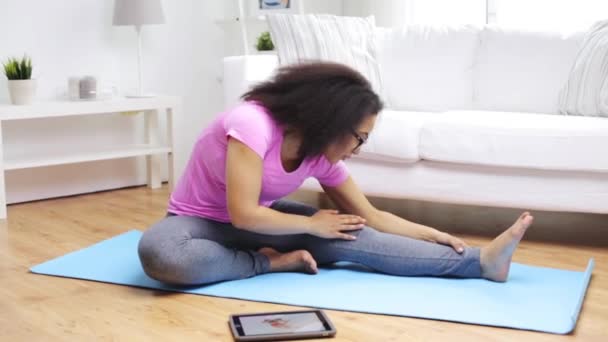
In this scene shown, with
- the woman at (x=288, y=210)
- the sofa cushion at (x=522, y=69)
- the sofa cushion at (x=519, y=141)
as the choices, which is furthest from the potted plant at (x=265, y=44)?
the woman at (x=288, y=210)

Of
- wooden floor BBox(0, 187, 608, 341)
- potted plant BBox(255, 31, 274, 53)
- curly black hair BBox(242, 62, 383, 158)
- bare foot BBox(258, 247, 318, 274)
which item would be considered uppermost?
potted plant BBox(255, 31, 274, 53)

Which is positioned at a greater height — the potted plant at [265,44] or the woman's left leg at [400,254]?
the potted plant at [265,44]

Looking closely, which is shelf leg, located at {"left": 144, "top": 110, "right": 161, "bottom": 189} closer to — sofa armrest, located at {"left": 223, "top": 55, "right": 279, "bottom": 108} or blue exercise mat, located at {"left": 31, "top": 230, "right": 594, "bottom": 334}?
sofa armrest, located at {"left": 223, "top": 55, "right": 279, "bottom": 108}

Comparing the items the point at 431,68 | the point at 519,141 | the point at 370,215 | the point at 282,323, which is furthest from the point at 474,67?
the point at 282,323

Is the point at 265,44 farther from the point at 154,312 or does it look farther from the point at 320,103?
the point at 154,312

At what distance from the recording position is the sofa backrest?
11.3 feet

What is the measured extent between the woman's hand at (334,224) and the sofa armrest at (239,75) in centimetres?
124

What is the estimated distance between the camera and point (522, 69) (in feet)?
11.5

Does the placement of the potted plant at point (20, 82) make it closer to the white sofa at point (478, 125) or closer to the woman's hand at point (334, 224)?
the white sofa at point (478, 125)

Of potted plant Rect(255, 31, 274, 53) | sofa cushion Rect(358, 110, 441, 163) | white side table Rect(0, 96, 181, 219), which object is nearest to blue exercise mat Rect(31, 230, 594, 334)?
sofa cushion Rect(358, 110, 441, 163)

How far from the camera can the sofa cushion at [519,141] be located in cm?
277

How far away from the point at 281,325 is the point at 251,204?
1.12 ft

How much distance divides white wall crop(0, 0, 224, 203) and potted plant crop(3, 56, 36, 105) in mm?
178

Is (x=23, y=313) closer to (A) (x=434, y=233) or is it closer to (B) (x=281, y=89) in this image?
(B) (x=281, y=89)
